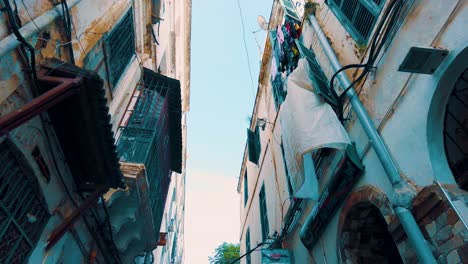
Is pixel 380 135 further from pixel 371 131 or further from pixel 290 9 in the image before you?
pixel 290 9

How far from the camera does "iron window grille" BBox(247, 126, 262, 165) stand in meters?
13.6

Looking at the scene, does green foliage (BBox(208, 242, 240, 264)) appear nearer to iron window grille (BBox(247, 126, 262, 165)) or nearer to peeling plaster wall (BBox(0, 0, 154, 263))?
iron window grille (BBox(247, 126, 262, 165))

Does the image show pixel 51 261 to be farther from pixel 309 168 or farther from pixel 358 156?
pixel 358 156

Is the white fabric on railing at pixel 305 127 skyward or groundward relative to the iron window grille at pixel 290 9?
groundward

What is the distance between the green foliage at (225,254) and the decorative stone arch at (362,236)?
16319 mm

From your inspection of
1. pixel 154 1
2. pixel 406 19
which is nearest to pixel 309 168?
pixel 406 19

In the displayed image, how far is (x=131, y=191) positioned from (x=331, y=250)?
4.22 m

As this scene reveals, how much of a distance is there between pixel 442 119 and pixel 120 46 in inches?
258

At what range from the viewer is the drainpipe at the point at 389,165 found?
292 centimetres

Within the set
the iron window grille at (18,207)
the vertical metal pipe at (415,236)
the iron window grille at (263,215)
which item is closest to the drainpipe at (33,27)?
the iron window grille at (18,207)

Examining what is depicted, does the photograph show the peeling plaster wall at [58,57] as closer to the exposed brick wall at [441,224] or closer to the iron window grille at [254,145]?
the exposed brick wall at [441,224]

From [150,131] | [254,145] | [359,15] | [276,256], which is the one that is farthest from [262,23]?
[276,256]

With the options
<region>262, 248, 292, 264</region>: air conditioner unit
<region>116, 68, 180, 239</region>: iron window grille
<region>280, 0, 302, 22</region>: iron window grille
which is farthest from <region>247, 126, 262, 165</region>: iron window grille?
<region>262, 248, 292, 264</region>: air conditioner unit

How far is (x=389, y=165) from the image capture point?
366 cm
